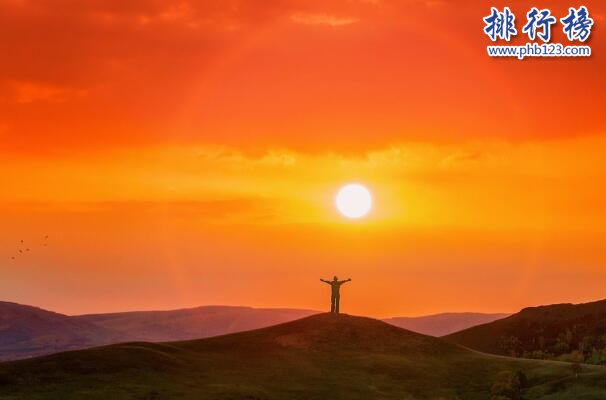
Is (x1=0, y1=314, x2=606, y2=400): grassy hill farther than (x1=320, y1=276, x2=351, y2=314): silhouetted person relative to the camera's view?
No

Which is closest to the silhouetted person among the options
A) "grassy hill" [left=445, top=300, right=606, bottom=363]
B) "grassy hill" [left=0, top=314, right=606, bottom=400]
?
"grassy hill" [left=0, top=314, right=606, bottom=400]

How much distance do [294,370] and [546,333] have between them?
56341 millimetres

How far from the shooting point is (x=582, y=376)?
64875mm

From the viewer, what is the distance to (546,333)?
114875 mm

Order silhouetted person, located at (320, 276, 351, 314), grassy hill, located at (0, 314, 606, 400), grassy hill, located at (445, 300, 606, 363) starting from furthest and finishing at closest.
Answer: grassy hill, located at (445, 300, 606, 363) < silhouetted person, located at (320, 276, 351, 314) < grassy hill, located at (0, 314, 606, 400)

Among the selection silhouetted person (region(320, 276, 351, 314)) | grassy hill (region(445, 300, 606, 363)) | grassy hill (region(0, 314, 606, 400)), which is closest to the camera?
grassy hill (region(0, 314, 606, 400))

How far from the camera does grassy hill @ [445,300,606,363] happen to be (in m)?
106

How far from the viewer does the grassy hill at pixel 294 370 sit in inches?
2340

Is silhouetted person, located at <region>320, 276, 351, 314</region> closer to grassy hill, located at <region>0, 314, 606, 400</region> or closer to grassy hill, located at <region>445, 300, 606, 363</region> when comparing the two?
grassy hill, located at <region>0, 314, 606, 400</region>

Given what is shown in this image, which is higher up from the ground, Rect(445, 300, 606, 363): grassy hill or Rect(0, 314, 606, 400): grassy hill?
Rect(445, 300, 606, 363): grassy hill

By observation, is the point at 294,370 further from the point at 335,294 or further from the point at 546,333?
the point at 546,333


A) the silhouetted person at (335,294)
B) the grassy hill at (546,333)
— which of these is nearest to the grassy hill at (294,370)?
the silhouetted person at (335,294)

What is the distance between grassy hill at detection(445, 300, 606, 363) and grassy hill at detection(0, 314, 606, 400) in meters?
31.3

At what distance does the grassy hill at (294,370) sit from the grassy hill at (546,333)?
31323mm
